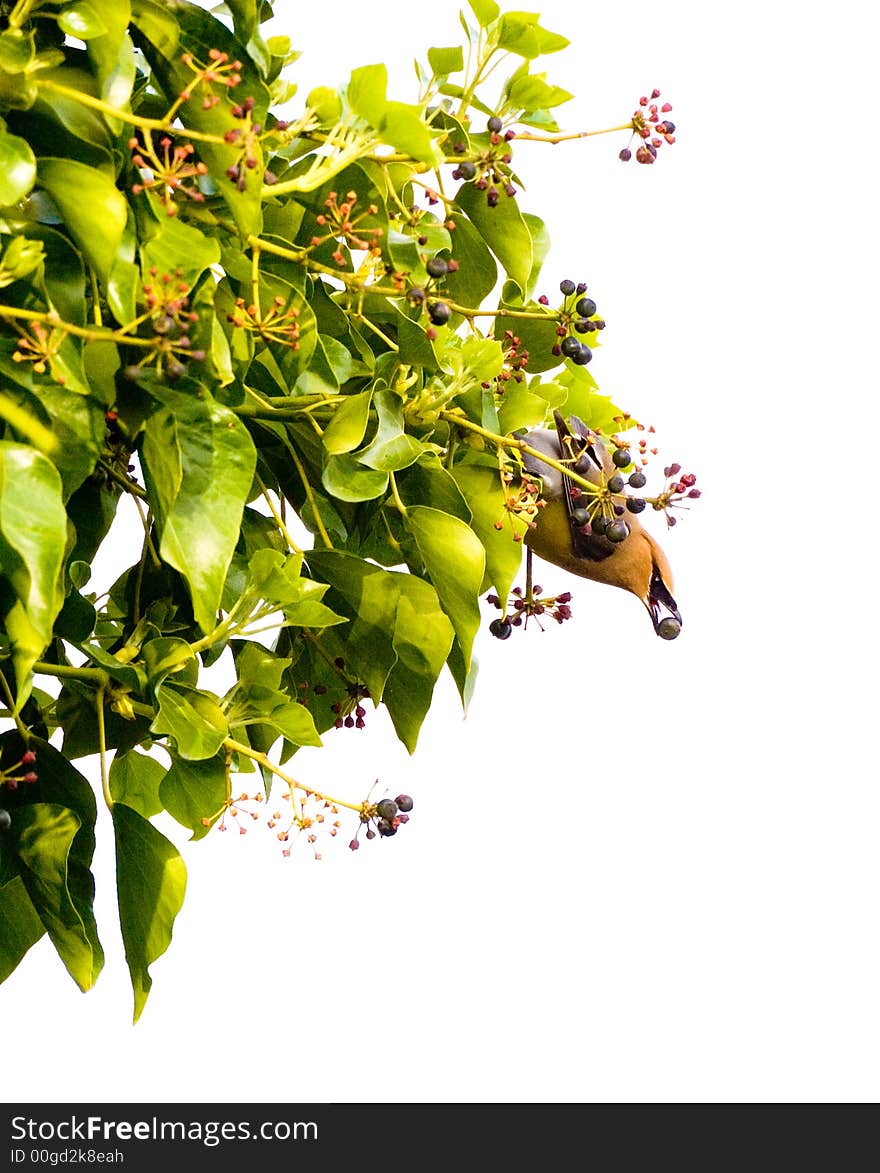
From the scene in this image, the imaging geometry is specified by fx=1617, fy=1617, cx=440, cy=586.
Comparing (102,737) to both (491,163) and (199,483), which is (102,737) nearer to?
(199,483)

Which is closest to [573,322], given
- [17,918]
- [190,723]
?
[190,723]

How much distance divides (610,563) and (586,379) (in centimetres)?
11

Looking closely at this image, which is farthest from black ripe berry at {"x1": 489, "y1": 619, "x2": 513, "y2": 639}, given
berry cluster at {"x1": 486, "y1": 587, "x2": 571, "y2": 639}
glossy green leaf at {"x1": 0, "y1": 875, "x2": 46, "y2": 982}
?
glossy green leaf at {"x1": 0, "y1": 875, "x2": 46, "y2": 982}

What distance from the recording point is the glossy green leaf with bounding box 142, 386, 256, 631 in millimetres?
642

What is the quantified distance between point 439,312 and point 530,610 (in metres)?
0.18

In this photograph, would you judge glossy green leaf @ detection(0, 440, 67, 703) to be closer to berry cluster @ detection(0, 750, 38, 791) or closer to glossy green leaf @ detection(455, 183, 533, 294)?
berry cluster @ detection(0, 750, 38, 791)

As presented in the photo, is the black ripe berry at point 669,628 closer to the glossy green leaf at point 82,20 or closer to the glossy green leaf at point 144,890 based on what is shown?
the glossy green leaf at point 144,890

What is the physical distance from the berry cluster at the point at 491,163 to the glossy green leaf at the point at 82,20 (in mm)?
A: 183

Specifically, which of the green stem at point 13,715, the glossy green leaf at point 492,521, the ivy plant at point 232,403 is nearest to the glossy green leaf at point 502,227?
the ivy plant at point 232,403

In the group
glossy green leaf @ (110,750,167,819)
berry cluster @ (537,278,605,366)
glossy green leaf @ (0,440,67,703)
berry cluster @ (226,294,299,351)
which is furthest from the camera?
glossy green leaf @ (110,750,167,819)

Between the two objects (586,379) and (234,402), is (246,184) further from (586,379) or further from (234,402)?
(586,379)

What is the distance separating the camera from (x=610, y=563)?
844mm

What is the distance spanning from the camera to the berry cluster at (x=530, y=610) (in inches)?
32.4

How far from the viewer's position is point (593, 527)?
817 mm
